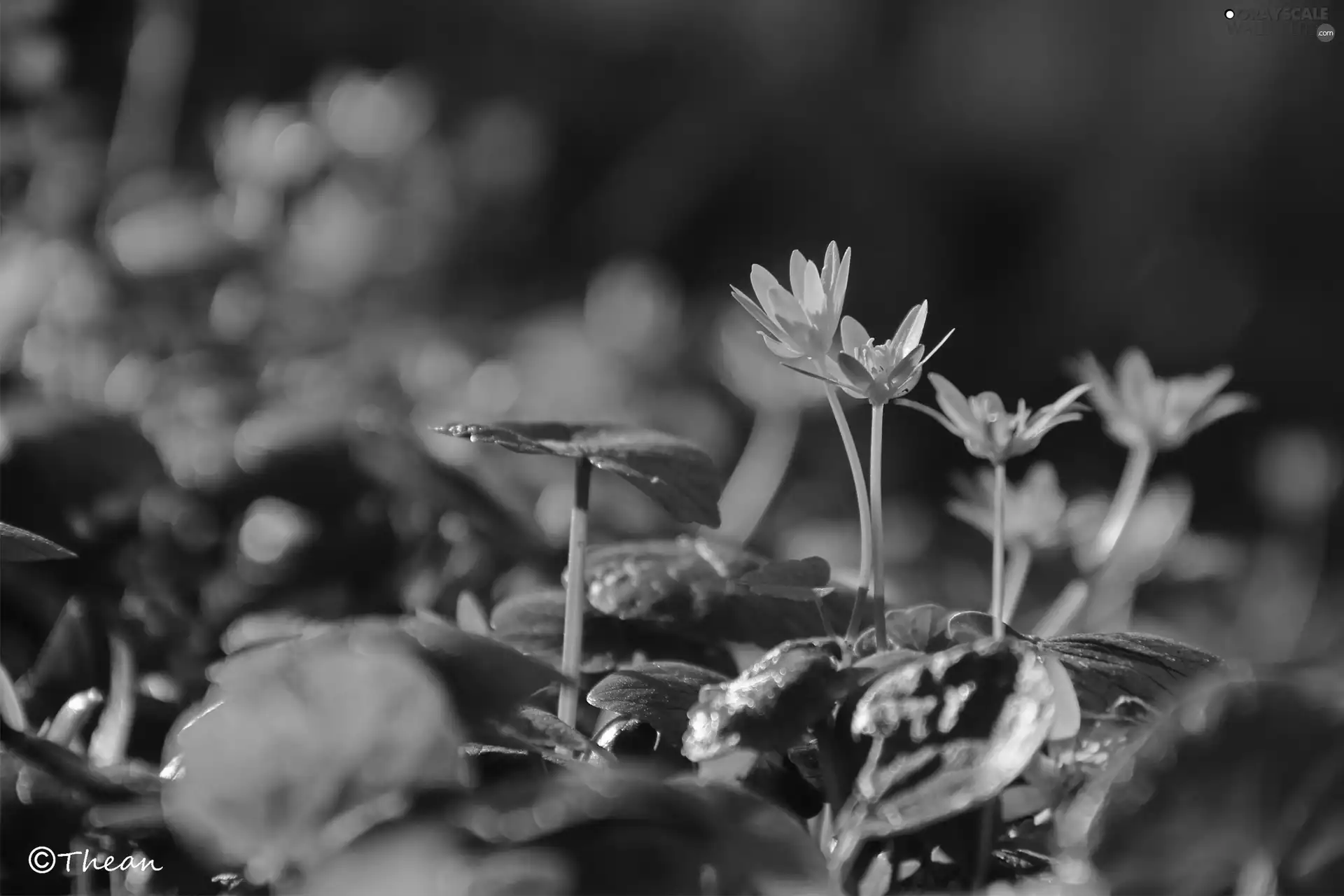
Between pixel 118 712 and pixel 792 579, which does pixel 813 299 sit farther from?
pixel 118 712

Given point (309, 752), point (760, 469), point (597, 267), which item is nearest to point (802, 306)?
point (309, 752)

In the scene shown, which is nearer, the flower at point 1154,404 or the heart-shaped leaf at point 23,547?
the heart-shaped leaf at point 23,547

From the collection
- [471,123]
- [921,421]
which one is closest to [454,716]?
[471,123]

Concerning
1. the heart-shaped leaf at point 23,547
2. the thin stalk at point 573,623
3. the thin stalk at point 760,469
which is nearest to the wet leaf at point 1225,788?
the thin stalk at point 573,623

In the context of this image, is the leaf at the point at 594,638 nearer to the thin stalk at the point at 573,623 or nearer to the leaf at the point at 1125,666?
the thin stalk at the point at 573,623

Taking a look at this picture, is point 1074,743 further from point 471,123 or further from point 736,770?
point 471,123

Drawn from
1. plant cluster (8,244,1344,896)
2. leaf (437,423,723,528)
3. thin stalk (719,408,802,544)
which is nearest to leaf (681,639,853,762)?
plant cluster (8,244,1344,896)
